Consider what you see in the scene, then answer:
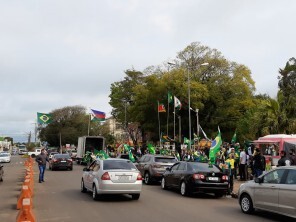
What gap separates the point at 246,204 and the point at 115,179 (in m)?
4.22

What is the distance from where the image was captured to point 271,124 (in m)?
28.4

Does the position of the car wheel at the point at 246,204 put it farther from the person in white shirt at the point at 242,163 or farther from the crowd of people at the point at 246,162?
the person in white shirt at the point at 242,163

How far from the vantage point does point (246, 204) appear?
11.2 meters

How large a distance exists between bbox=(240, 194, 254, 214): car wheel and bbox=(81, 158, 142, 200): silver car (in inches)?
141

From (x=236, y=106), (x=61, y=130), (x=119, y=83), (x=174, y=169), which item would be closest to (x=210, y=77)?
(x=236, y=106)

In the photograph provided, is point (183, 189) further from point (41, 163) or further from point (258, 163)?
point (41, 163)

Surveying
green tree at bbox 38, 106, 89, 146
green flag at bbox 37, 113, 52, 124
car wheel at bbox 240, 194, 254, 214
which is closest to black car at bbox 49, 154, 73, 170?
car wheel at bbox 240, 194, 254, 214

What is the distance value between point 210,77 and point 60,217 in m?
45.4

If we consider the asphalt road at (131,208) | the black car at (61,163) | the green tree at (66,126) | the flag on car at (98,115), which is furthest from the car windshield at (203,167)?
the green tree at (66,126)

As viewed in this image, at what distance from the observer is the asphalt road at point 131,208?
10.2 m

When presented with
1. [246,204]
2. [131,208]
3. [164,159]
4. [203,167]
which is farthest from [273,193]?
[164,159]

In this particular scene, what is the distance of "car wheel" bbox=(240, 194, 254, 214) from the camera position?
11.0 meters

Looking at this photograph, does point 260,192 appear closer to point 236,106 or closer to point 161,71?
point 236,106

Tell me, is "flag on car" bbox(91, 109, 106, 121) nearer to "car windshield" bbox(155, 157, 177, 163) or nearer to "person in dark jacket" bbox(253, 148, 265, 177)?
"car windshield" bbox(155, 157, 177, 163)
